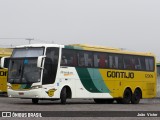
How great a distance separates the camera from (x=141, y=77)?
33.1 metres

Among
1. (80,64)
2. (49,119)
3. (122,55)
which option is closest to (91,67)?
(80,64)

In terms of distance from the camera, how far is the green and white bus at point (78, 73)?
26156 millimetres

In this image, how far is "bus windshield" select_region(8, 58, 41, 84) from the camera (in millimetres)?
26109

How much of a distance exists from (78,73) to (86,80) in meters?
0.93

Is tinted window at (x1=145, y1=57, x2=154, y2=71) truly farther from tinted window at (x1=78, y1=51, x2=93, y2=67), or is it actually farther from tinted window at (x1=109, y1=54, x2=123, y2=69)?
tinted window at (x1=78, y1=51, x2=93, y2=67)

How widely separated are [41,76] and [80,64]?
2920 mm

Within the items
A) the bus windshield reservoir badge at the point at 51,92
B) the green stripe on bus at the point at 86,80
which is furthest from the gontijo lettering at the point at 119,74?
the bus windshield reservoir badge at the point at 51,92

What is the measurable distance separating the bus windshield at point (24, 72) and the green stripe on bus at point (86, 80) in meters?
2.67

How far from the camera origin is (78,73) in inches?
1102

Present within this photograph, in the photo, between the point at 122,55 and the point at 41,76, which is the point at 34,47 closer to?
the point at 41,76

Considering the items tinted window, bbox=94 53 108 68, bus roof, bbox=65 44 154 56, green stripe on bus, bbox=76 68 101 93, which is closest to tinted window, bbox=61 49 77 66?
bus roof, bbox=65 44 154 56

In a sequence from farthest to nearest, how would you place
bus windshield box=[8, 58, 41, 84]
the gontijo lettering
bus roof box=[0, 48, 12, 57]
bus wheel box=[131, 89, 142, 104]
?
bus roof box=[0, 48, 12, 57], bus wheel box=[131, 89, 142, 104], the gontijo lettering, bus windshield box=[8, 58, 41, 84]

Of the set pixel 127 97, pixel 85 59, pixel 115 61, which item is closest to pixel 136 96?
pixel 127 97

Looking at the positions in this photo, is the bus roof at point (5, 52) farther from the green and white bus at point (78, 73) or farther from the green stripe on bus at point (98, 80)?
the green stripe on bus at point (98, 80)
